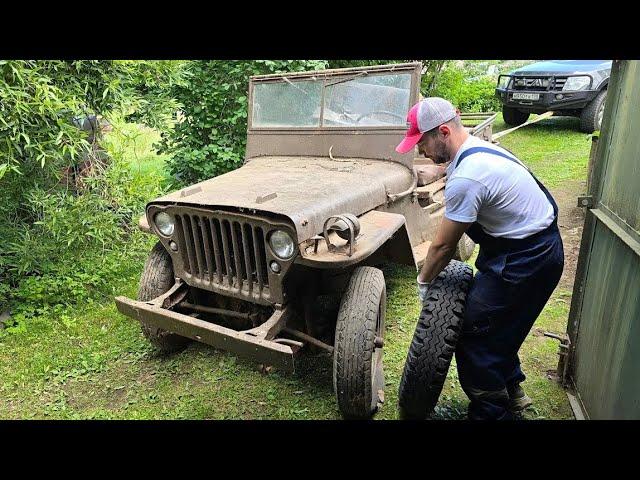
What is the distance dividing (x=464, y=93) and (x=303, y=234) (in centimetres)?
1008

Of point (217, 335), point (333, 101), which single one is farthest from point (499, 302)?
point (333, 101)

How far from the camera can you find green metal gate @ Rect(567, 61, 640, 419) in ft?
7.72

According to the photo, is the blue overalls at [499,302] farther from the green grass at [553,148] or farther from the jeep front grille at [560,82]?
the jeep front grille at [560,82]

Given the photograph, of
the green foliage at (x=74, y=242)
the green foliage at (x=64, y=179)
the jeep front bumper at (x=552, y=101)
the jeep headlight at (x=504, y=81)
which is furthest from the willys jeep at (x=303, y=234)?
the jeep headlight at (x=504, y=81)

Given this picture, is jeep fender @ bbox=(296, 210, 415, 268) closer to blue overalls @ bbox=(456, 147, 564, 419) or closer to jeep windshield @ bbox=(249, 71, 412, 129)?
blue overalls @ bbox=(456, 147, 564, 419)

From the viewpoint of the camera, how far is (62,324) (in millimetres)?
4301

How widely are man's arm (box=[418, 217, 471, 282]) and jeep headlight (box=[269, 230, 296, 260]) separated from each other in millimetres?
741

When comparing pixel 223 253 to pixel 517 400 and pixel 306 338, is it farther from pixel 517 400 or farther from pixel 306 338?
pixel 517 400

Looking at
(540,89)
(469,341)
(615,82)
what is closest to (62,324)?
(469,341)

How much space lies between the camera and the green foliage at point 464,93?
11383mm

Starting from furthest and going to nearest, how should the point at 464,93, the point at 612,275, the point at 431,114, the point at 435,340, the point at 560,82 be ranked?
1. the point at 464,93
2. the point at 560,82
3. the point at 612,275
4. the point at 435,340
5. the point at 431,114

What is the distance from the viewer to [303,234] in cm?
278

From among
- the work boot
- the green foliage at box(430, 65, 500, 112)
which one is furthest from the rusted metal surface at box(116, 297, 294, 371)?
the green foliage at box(430, 65, 500, 112)

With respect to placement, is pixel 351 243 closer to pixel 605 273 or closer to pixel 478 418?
pixel 478 418
